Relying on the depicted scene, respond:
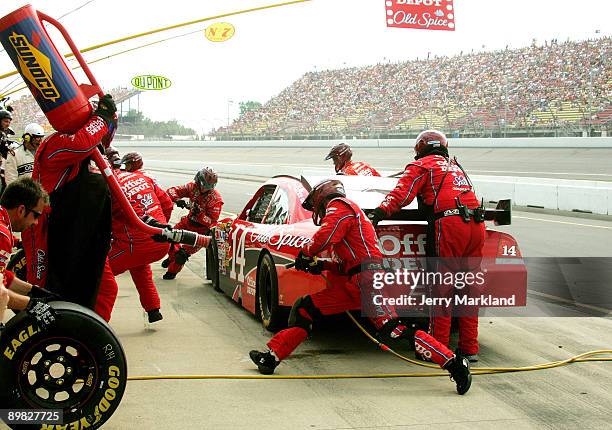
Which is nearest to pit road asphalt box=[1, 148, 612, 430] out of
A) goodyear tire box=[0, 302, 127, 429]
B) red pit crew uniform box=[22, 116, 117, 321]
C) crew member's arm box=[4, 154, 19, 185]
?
goodyear tire box=[0, 302, 127, 429]

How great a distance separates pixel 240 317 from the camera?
8.26 m

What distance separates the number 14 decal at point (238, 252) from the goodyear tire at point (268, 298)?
0.66 m

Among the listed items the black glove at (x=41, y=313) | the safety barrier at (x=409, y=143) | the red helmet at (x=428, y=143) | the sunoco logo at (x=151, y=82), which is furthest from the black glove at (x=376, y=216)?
the safety barrier at (x=409, y=143)

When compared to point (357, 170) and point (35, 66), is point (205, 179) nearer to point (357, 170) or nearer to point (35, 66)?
point (357, 170)

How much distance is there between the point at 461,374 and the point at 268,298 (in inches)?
94.7

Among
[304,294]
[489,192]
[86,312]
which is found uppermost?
[86,312]

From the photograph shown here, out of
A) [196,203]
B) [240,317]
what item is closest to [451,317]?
[240,317]

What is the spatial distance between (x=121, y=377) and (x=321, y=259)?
2280 millimetres

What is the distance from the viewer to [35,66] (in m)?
5.79

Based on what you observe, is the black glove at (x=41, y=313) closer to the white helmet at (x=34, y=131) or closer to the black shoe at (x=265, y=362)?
the black shoe at (x=265, y=362)

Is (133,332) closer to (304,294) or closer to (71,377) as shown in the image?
(304,294)

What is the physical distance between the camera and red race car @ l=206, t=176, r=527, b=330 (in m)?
6.67

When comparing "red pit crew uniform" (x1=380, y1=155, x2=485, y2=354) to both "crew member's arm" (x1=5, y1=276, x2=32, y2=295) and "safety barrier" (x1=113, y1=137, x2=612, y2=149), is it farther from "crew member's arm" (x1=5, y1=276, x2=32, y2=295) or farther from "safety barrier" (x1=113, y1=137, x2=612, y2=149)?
"safety barrier" (x1=113, y1=137, x2=612, y2=149)

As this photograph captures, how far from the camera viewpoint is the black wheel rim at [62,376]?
14.4ft
